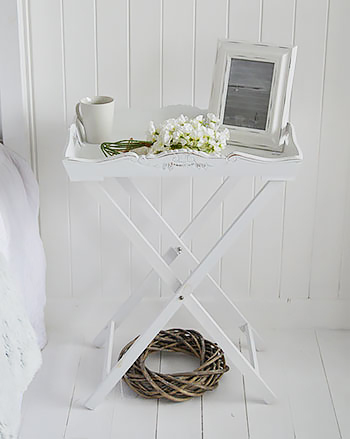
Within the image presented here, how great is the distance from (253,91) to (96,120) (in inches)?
17.0

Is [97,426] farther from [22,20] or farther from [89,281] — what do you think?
[22,20]

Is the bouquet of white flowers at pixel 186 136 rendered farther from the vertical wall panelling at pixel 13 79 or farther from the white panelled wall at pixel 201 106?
the vertical wall panelling at pixel 13 79

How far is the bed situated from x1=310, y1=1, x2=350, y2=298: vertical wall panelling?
0.90 meters

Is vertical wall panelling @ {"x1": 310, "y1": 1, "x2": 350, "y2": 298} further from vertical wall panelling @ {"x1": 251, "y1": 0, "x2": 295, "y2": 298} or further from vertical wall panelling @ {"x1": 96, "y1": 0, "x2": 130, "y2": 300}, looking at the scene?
vertical wall panelling @ {"x1": 96, "y1": 0, "x2": 130, "y2": 300}

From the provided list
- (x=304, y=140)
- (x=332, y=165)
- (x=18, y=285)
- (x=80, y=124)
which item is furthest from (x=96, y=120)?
(x=332, y=165)

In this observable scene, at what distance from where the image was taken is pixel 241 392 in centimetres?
201

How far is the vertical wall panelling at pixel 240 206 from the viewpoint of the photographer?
2.04m

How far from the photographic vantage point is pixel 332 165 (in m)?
2.20

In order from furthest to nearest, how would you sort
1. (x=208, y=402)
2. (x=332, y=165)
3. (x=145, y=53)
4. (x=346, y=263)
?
(x=346, y=263), (x=332, y=165), (x=145, y=53), (x=208, y=402)

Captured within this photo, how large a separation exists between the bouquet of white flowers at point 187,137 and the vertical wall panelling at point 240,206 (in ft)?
1.33

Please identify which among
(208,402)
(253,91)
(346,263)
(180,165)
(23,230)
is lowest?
(208,402)

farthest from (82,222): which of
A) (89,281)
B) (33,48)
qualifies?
(33,48)

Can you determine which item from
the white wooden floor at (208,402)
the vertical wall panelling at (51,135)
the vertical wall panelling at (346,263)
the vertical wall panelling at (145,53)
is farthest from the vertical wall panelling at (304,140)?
the vertical wall panelling at (51,135)

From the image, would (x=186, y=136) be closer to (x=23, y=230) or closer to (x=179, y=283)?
(x=179, y=283)
